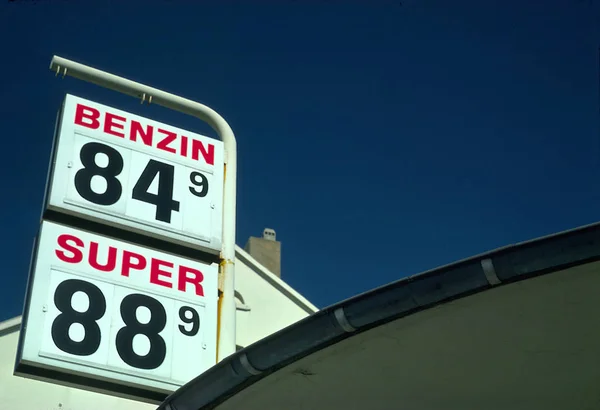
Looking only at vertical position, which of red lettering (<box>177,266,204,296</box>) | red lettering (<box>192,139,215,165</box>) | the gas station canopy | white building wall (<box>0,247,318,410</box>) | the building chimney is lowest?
the gas station canopy

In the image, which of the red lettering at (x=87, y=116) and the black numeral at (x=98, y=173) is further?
the red lettering at (x=87, y=116)

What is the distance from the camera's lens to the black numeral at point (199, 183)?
817 cm

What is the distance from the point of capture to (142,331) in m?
7.13

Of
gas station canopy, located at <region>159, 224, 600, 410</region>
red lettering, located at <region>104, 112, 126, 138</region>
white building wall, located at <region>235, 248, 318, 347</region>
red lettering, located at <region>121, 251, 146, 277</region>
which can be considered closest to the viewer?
gas station canopy, located at <region>159, 224, 600, 410</region>

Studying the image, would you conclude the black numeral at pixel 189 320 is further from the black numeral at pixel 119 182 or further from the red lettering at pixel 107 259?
the black numeral at pixel 119 182

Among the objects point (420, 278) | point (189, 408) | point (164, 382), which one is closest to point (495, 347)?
point (420, 278)

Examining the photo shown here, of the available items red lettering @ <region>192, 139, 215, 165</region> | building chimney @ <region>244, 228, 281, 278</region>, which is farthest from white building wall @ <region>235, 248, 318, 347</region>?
red lettering @ <region>192, 139, 215, 165</region>

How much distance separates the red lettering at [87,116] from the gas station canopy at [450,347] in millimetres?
3883

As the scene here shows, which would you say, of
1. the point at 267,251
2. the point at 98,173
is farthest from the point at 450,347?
the point at 267,251

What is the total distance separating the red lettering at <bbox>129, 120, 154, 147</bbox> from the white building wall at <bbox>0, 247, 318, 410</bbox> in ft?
Answer: 26.3

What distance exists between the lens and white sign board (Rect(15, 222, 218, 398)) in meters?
6.73

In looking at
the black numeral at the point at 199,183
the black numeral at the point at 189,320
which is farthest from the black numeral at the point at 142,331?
the black numeral at the point at 199,183

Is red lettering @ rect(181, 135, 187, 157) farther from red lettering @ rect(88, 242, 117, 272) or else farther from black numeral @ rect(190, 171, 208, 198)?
red lettering @ rect(88, 242, 117, 272)

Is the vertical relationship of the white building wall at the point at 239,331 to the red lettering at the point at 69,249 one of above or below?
above
